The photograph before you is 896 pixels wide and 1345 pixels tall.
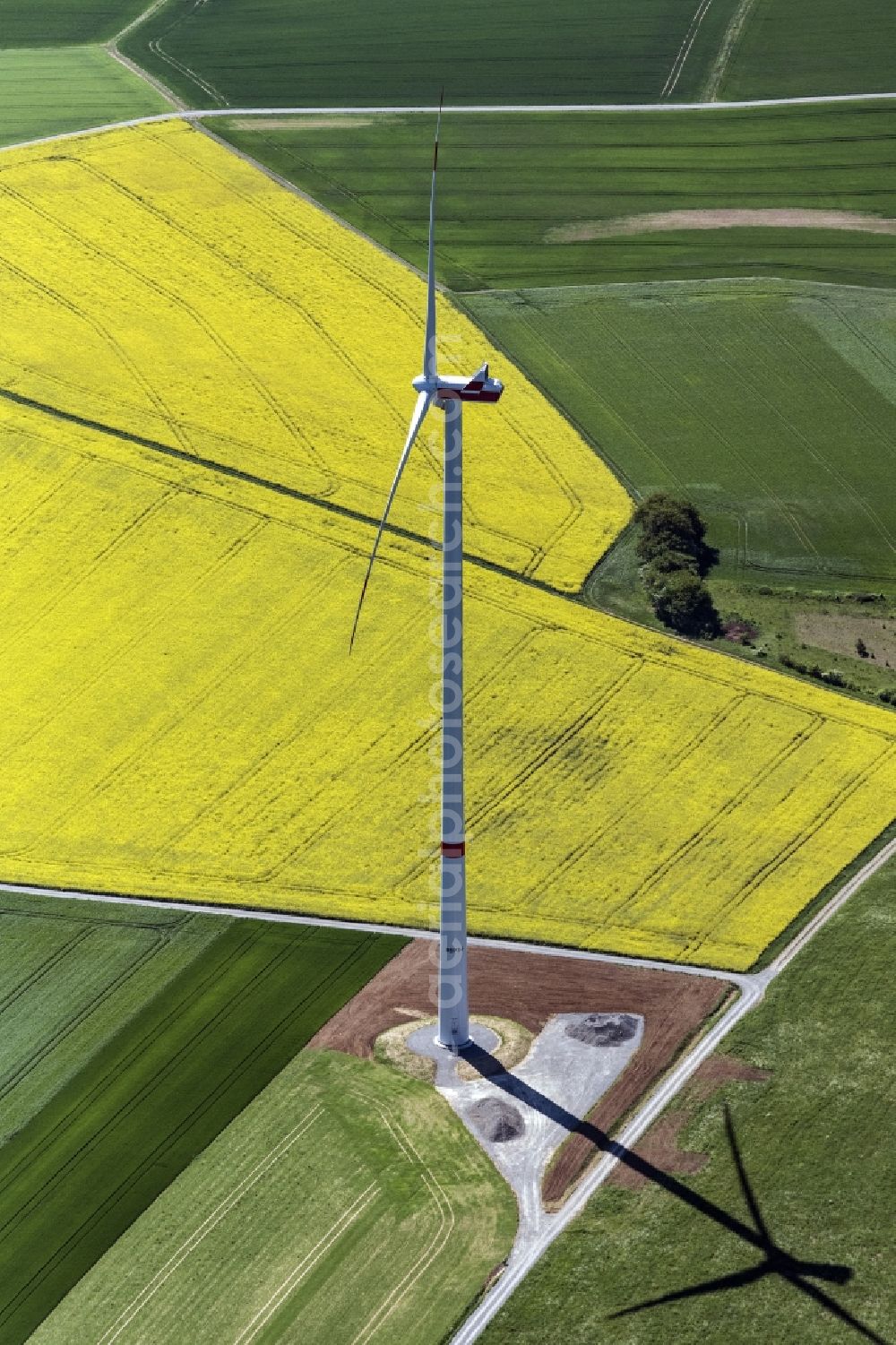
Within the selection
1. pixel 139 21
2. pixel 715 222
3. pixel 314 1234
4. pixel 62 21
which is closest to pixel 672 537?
pixel 715 222

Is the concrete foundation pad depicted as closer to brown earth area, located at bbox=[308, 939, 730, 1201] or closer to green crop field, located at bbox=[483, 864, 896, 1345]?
brown earth area, located at bbox=[308, 939, 730, 1201]

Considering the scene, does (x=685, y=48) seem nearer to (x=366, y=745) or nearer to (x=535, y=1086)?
(x=366, y=745)

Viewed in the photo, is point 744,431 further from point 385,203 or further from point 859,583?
point 385,203

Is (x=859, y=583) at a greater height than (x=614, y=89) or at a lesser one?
lesser

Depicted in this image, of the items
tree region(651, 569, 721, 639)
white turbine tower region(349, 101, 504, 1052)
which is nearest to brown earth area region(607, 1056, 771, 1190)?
white turbine tower region(349, 101, 504, 1052)

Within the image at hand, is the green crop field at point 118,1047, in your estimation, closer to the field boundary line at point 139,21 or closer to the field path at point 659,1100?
the field path at point 659,1100

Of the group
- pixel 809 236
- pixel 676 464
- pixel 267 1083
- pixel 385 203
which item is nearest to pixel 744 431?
pixel 676 464

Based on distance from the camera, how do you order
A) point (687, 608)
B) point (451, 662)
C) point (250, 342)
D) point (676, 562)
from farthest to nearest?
1. point (250, 342)
2. point (676, 562)
3. point (687, 608)
4. point (451, 662)
